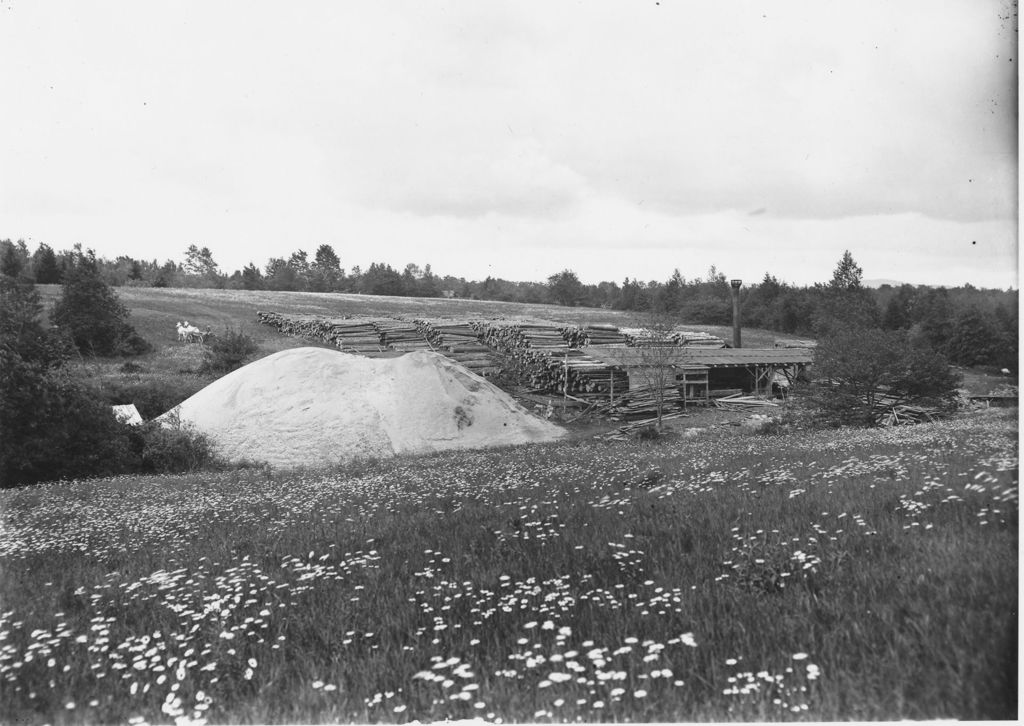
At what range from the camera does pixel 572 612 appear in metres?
4.46

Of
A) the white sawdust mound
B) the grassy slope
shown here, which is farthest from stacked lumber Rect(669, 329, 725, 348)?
the white sawdust mound

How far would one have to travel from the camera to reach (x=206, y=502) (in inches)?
452

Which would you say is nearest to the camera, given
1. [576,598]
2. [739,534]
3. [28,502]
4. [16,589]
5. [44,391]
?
[576,598]

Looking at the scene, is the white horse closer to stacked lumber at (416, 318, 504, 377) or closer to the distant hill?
stacked lumber at (416, 318, 504, 377)

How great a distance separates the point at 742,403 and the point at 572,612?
39.1m

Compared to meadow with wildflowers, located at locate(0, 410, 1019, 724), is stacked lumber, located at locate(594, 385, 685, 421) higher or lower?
lower

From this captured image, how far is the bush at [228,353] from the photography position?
Result: 39719 millimetres

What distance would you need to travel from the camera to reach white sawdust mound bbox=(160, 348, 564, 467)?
23766 mm

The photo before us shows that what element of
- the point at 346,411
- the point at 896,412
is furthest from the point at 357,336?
the point at 896,412

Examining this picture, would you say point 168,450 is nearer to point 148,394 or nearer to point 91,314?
point 148,394

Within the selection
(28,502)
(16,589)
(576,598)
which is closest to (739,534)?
(576,598)

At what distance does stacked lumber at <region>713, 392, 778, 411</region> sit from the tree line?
5208 millimetres

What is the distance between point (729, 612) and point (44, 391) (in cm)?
2075

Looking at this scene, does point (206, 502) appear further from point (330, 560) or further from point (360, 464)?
point (360, 464)
